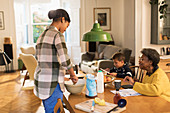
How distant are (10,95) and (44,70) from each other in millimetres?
3279

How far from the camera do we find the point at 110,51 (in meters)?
6.84

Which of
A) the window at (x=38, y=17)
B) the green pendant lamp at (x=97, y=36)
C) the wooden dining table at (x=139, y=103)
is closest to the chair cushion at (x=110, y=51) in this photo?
the window at (x=38, y=17)

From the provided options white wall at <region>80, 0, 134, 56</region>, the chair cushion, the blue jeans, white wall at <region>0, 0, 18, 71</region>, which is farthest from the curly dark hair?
white wall at <region>0, 0, 18, 71</region>

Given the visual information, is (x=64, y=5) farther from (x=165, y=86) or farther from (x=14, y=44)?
(x=165, y=86)

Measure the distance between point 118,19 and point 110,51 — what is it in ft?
8.35

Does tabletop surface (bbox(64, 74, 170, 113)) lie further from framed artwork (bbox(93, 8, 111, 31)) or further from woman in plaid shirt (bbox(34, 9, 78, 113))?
framed artwork (bbox(93, 8, 111, 31))

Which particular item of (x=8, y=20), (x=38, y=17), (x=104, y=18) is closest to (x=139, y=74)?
(x=104, y=18)

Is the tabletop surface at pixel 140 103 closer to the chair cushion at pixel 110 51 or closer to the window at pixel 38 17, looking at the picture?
the chair cushion at pixel 110 51

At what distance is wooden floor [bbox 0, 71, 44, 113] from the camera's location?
163 inches

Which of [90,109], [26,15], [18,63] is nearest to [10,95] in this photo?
[18,63]

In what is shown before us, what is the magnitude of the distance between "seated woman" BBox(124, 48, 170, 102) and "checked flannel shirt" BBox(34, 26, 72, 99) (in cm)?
77

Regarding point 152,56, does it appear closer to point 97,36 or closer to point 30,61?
point 97,36

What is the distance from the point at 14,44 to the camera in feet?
26.8

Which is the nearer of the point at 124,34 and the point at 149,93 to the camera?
the point at 149,93
